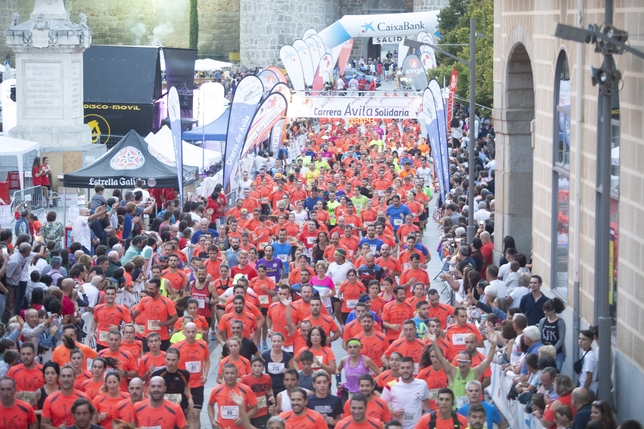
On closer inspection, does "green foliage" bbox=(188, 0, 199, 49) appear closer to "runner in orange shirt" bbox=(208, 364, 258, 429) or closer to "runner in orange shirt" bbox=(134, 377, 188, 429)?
Result: "runner in orange shirt" bbox=(208, 364, 258, 429)

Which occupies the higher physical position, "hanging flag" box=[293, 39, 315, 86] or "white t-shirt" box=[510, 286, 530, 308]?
"hanging flag" box=[293, 39, 315, 86]

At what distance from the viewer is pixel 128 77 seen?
37.3 metres

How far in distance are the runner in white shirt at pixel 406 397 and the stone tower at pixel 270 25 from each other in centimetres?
5369

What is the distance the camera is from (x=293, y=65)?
4134 cm

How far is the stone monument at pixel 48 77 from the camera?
30172 millimetres

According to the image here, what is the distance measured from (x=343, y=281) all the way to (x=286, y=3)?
49684mm

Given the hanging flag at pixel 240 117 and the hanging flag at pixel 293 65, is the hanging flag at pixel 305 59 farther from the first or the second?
the hanging flag at pixel 240 117

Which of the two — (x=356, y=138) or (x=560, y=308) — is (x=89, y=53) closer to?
(x=356, y=138)

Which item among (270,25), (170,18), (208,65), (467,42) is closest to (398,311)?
(467,42)

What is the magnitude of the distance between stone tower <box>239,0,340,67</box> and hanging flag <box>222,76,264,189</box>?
39907 millimetres

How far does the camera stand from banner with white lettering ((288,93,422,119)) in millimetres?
34125

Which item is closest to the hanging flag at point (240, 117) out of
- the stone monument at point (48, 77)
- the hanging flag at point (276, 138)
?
the stone monument at point (48, 77)

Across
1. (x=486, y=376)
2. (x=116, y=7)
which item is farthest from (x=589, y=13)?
(x=116, y=7)

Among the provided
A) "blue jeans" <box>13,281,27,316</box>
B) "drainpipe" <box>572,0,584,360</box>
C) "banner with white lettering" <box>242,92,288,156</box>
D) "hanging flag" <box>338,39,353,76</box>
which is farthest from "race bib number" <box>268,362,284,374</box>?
"hanging flag" <box>338,39,353,76</box>
